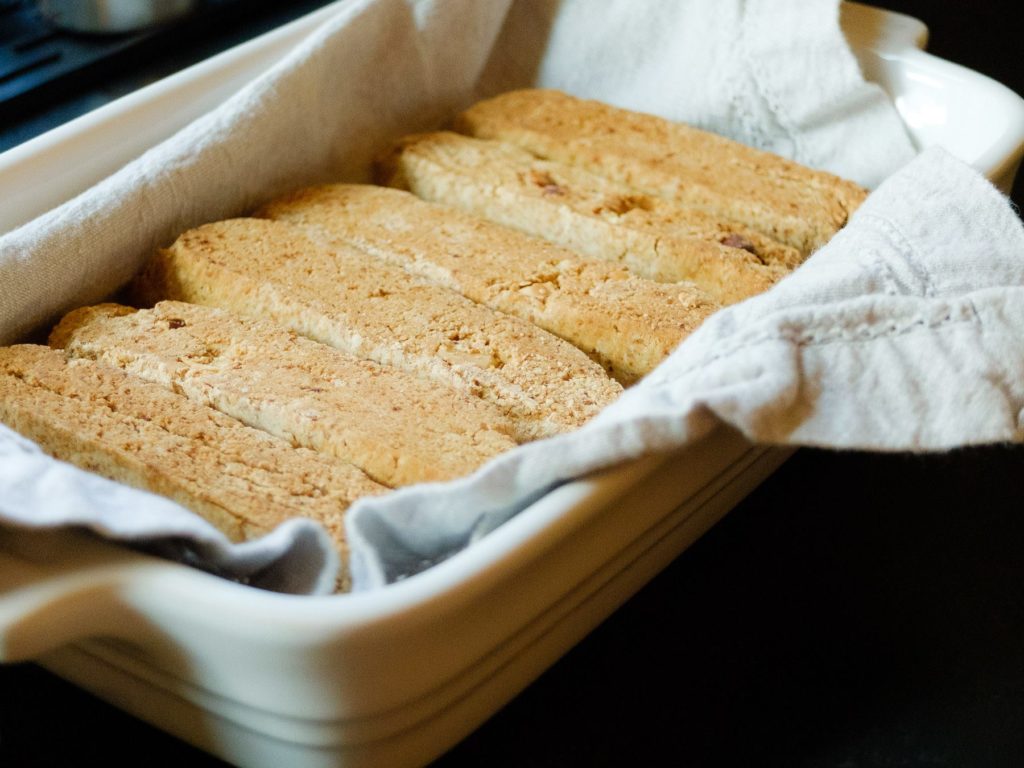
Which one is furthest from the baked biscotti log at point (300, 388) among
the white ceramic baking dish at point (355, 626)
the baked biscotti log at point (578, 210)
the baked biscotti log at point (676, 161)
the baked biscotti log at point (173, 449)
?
the baked biscotti log at point (676, 161)

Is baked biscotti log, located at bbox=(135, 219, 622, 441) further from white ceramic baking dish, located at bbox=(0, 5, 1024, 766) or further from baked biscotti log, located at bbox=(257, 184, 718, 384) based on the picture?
white ceramic baking dish, located at bbox=(0, 5, 1024, 766)

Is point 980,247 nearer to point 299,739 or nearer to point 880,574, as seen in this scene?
point 880,574

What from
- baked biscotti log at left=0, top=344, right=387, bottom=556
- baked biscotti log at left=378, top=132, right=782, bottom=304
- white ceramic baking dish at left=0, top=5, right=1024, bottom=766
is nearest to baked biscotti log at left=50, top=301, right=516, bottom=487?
baked biscotti log at left=0, top=344, right=387, bottom=556

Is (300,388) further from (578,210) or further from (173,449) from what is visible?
(578,210)

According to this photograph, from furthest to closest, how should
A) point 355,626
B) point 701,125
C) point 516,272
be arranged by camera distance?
point 701,125
point 516,272
point 355,626

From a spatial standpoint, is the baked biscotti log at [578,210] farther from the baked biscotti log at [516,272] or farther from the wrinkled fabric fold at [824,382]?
the wrinkled fabric fold at [824,382]

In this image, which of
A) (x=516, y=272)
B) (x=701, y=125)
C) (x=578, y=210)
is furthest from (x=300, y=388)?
(x=701, y=125)

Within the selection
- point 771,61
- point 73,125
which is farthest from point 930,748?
point 73,125
